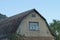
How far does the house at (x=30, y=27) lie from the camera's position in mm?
31328

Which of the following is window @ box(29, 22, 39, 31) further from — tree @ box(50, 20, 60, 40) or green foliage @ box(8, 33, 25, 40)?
tree @ box(50, 20, 60, 40)

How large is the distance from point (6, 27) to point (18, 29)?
9.51ft

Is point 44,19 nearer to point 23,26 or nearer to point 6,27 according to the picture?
point 23,26

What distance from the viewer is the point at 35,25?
32.7 meters

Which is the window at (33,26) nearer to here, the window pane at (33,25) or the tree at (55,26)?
the window pane at (33,25)

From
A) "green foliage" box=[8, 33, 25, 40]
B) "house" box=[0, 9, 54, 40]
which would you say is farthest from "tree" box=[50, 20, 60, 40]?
"green foliage" box=[8, 33, 25, 40]

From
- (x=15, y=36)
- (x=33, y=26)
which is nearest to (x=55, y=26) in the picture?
(x=33, y=26)

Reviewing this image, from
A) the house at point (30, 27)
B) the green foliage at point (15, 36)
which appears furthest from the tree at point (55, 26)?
the green foliage at point (15, 36)

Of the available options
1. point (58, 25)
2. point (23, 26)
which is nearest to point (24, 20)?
point (23, 26)

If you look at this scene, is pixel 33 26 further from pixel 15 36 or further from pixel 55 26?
pixel 55 26

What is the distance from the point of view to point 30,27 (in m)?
32.2

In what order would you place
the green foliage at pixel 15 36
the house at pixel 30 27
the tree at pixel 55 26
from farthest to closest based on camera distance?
the tree at pixel 55 26, the house at pixel 30 27, the green foliage at pixel 15 36

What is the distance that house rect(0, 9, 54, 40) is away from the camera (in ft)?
103

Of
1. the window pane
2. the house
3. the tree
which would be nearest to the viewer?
the house
